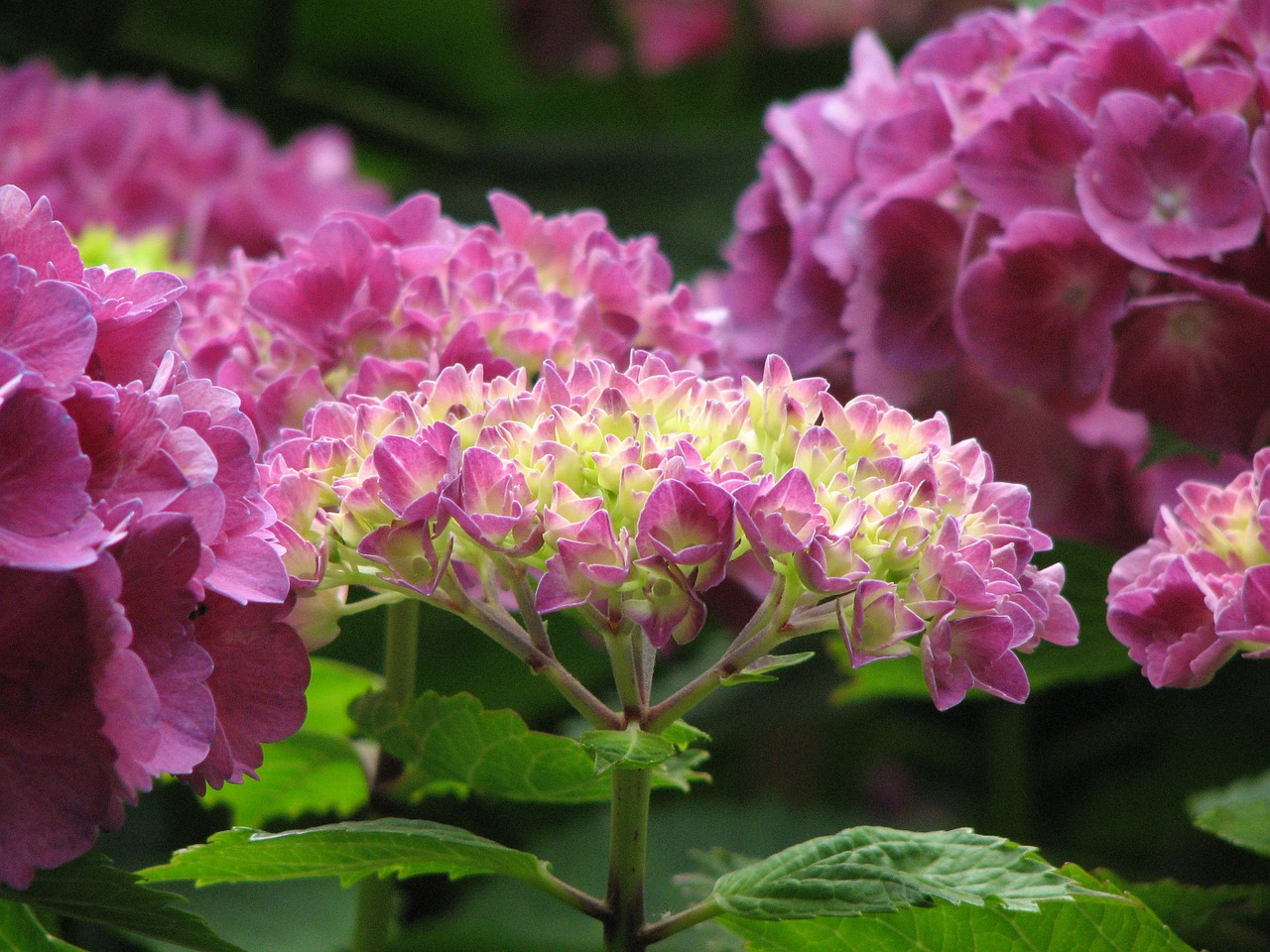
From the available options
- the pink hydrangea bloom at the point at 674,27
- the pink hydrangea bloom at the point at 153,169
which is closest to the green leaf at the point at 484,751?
the pink hydrangea bloom at the point at 153,169

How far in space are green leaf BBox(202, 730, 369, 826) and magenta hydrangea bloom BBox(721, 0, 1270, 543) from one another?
287 mm

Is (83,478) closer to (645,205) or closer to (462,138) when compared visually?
(645,205)

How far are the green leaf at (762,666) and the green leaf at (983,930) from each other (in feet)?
0.28

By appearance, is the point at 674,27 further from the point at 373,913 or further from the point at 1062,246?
the point at 373,913

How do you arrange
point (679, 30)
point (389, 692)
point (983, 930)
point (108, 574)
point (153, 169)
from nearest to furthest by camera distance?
point (108, 574) → point (983, 930) → point (389, 692) → point (153, 169) → point (679, 30)

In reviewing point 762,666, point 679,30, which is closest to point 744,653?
point 762,666

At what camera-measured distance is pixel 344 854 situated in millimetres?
430

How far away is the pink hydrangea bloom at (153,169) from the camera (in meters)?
0.92

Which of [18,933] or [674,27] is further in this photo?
[674,27]

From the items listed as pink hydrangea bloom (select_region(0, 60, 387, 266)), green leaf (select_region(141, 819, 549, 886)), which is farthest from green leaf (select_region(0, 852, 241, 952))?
pink hydrangea bloom (select_region(0, 60, 387, 266))

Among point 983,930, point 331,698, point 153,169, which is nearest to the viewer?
point 983,930

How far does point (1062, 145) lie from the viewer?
609 millimetres

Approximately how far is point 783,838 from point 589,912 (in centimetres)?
69

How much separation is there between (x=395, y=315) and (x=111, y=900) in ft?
0.83
